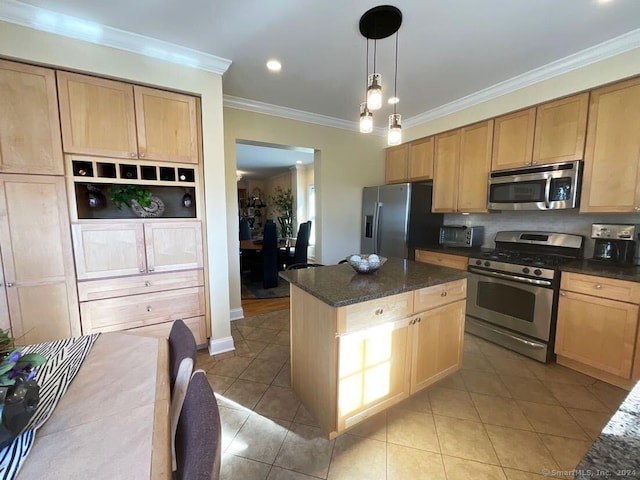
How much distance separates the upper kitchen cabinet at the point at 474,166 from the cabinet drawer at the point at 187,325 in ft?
10.4

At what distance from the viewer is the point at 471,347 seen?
267 centimetres

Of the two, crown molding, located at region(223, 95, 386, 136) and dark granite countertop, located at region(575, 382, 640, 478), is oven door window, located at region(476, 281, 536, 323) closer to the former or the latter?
dark granite countertop, located at region(575, 382, 640, 478)

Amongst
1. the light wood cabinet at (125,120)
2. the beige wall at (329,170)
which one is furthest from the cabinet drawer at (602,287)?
the light wood cabinet at (125,120)

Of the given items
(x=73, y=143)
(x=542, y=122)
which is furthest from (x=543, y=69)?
(x=73, y=143)

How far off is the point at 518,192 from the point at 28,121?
4147mm

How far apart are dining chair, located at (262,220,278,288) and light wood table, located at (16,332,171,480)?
312 cm

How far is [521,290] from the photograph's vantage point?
8.02 feet

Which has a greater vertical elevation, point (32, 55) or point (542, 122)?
point (32, 55)

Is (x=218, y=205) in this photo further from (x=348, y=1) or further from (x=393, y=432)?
(x=393, y=432)

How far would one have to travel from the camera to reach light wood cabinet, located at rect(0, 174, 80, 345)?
1.82 meters

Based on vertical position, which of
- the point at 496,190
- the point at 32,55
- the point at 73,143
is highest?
the point at 32,55

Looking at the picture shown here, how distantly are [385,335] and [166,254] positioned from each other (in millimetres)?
1926

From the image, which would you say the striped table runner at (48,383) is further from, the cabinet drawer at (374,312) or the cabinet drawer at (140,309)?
the cabinet drawer at (374,312)

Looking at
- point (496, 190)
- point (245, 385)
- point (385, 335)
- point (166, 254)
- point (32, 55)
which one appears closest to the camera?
point (385, 335)
